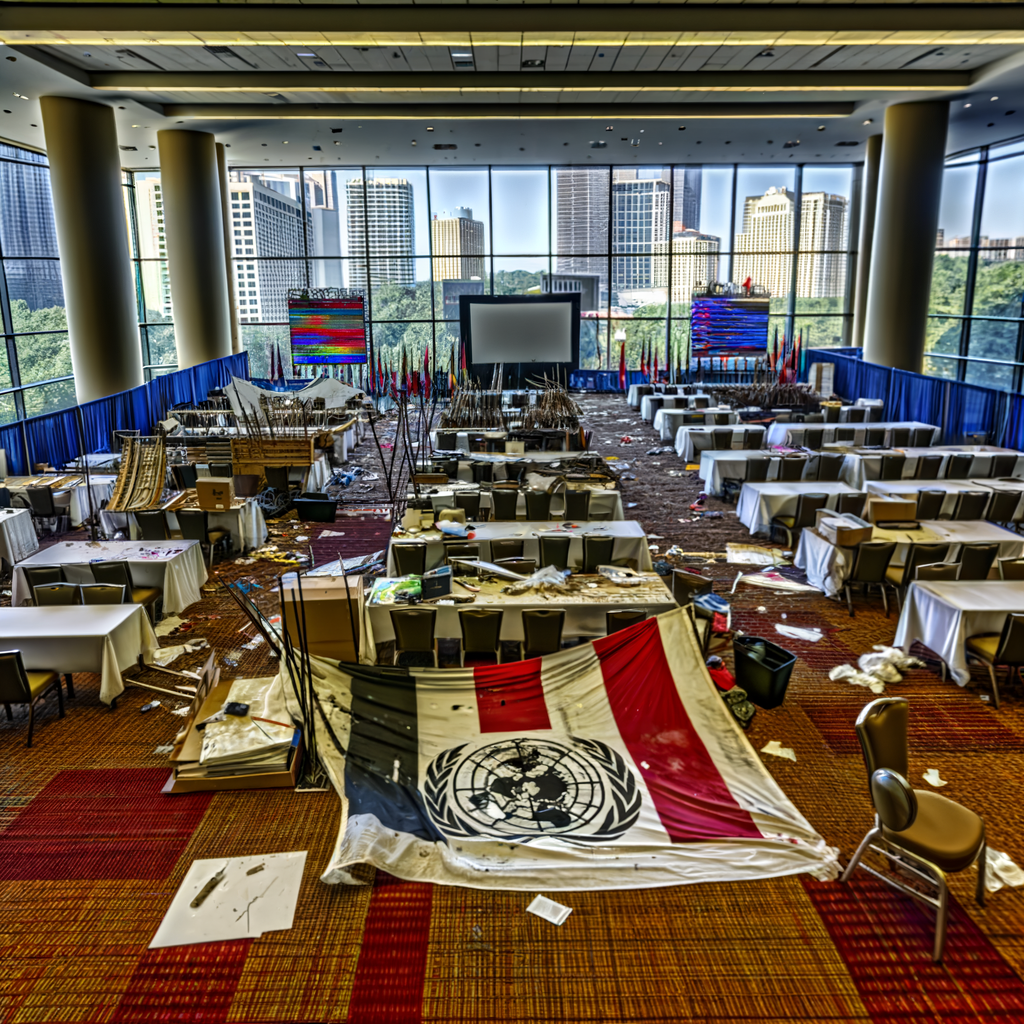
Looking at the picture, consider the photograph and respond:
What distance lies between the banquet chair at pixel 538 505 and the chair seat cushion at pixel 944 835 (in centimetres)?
630

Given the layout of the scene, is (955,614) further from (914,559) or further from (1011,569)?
(914,559)

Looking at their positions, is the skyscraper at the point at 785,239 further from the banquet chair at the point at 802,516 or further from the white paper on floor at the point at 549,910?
the white paper on floor at the point at 549,910

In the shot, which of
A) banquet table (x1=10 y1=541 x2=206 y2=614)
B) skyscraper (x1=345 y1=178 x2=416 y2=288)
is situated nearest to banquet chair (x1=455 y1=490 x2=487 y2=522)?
banquet table (x1=10 y1=541 x2=206 y2=614)

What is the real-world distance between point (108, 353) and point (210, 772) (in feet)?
44.4

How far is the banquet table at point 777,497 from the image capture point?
1073 centimetres

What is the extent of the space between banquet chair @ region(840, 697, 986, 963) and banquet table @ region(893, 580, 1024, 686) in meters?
2.42

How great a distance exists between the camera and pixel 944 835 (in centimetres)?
429

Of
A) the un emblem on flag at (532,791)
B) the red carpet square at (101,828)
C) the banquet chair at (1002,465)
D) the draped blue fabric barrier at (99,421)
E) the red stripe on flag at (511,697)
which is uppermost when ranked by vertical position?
the draped blue fabric barrier at (99,421)

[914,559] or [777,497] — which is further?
[777,497]

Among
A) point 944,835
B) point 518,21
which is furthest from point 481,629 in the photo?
point 518,21

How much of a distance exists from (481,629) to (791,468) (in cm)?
724

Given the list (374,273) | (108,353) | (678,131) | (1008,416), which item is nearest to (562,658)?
(1008,416)

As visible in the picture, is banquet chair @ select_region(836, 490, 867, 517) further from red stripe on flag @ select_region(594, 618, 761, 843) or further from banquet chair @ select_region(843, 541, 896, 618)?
red stripe on flag @ select_region(594, 618, 761, 843)

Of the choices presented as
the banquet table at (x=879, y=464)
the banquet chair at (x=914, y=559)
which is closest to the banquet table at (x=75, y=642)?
the banquet chair at (x=914, y=559)
